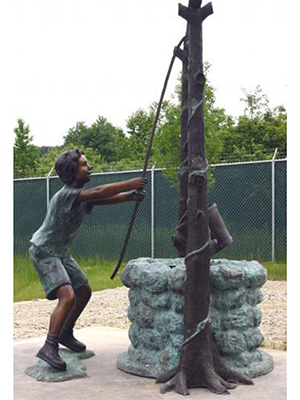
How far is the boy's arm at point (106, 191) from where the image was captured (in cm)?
448

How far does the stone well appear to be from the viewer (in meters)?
4.38

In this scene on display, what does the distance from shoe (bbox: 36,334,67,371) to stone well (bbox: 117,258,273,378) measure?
1.70 ft

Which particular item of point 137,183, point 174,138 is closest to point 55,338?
point 137,183

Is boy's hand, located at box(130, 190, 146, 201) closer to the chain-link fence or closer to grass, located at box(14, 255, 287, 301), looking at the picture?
grass, located at box(14, 255, 287, 301)

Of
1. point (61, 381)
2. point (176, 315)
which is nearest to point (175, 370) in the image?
point (176, 315)

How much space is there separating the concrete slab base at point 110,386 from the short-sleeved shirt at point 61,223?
3.26ft

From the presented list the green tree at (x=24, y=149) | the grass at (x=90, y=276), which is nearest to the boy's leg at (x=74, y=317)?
the grass at (x=90, y=276)

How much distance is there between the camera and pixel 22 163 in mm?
27000

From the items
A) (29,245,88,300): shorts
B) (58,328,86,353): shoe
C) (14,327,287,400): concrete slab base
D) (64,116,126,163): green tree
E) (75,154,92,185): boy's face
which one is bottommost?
(14,327,287,400): concrete slab base

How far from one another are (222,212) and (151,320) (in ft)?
23.8

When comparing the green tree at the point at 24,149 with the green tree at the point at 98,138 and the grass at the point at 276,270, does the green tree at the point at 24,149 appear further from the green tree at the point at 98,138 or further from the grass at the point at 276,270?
the grass at the point at 276,270

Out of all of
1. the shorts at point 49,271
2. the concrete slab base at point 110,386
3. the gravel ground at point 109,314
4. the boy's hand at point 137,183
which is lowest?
the gravel ground at point 109,314

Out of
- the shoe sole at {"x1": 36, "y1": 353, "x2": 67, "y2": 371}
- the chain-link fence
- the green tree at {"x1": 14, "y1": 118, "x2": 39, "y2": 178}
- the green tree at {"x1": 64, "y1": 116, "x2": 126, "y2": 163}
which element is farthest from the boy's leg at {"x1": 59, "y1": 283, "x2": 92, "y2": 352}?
the green tree at {"x1": 64, "y1": 116, "x2": 126, "y2": 163}

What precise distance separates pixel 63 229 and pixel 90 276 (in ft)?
21.6
